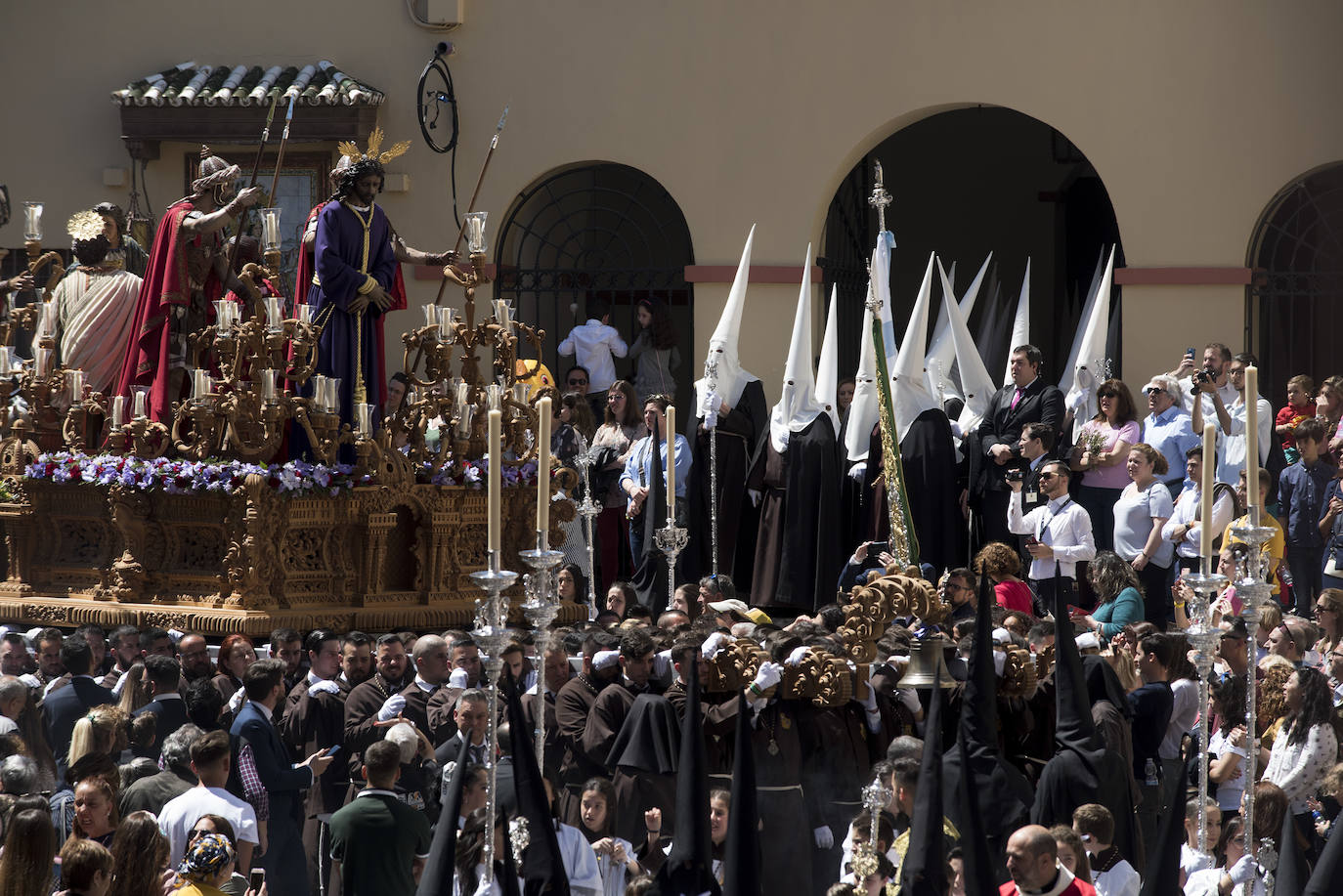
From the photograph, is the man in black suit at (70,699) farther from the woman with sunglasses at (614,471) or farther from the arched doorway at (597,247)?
the arched doorway at (597,247)

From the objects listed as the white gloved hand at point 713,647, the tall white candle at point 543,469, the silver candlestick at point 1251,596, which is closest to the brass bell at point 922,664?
the white gloved hand at point 713,647

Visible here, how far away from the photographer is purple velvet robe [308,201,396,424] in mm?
11227

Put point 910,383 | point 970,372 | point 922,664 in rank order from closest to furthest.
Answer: point 922,664 → point 910,383 → point 970,372

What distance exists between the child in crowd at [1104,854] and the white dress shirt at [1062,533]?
4475 millimetres

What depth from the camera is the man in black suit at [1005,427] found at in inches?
512

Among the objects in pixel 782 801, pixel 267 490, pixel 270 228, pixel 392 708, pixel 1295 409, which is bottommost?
pixel 782 801

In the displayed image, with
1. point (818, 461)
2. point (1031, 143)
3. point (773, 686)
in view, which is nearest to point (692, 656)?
point (773, 686)

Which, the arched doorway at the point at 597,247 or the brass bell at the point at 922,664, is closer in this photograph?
the brass bell at the point at 922,664

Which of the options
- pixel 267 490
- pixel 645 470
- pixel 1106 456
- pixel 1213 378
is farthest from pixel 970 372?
pixel 267 490

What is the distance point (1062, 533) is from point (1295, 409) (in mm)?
2607

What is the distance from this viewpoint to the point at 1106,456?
12.5m

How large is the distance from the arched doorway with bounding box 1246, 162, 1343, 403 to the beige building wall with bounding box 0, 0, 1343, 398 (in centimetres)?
19

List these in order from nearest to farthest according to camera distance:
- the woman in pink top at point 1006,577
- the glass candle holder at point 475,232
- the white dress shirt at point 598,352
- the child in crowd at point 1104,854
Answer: the child in crowd at point 1104,854 → the woman in pink top at point 1006,577 → the glass candle holder at point 475,232 → the white dress shirt at point 598,352

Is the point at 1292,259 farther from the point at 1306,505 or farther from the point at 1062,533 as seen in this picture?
the point at 1062,533
